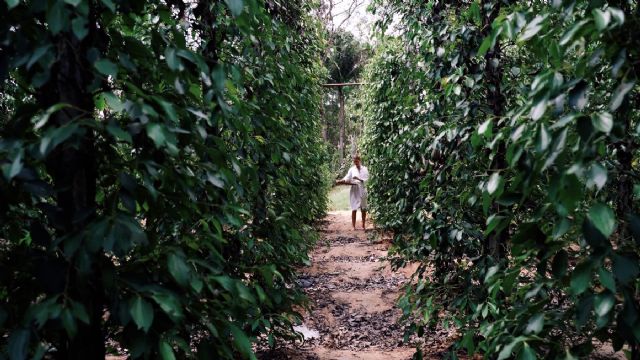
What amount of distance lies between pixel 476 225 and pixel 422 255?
638mm

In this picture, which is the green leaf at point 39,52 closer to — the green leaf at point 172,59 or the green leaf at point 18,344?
the green leaf at point 172,59

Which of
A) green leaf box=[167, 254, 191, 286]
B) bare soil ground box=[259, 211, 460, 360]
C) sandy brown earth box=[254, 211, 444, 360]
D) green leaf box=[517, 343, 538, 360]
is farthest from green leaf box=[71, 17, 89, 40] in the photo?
sandy brown earth box=[254, 211, 444, 360]

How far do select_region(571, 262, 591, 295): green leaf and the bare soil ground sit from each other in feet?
6.92

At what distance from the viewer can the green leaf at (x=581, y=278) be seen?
3.22 feet

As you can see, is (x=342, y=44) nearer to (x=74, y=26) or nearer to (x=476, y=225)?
(x=476, y=225)

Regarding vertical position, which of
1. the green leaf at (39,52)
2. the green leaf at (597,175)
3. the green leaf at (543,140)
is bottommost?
the green leaf at (597,175)

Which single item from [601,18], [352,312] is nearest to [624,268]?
[601,18]

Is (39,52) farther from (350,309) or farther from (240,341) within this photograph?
(350,309)

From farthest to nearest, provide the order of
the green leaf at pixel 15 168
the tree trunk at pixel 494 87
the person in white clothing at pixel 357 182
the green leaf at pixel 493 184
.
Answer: the person in white clothing at pixel 357 182 < the tree trunk at pixel 494 87 < the green leaf at pixel 493 184 < the green leaf at pixel 15 168

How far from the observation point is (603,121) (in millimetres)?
948

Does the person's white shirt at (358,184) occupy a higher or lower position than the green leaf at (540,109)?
lower

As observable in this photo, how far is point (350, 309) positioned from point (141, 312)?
4.28 meters

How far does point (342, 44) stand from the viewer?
20141 millimetres

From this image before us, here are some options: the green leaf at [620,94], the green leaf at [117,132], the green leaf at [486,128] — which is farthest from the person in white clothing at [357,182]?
the green leaf at [117,132]
